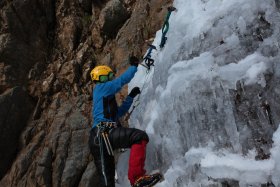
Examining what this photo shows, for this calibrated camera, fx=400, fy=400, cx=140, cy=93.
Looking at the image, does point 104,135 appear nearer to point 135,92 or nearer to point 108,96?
point 108,96

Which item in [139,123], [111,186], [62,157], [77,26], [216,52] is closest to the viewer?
[216,52]

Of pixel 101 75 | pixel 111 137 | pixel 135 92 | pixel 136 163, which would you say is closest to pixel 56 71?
pixel 135 92

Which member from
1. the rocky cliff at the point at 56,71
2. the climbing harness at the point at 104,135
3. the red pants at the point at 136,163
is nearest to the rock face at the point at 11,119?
the rocky cliff at the point at 56,71

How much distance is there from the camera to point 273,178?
468cm

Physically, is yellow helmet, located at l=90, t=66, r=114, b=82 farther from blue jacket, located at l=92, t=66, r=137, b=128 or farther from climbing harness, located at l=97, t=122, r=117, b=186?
climbing harness, located at l=97, t=122, r=117, b=186

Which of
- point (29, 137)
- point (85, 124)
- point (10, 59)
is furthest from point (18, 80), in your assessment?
point (85, 124)

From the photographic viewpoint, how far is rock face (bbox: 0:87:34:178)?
36.5 feet

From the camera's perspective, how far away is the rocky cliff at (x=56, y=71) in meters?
10.5

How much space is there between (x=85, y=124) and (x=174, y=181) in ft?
17.3

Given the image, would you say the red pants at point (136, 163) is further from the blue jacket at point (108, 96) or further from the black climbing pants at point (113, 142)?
the blue jacket at point (108, 96)

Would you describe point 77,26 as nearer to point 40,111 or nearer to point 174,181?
point 40,111

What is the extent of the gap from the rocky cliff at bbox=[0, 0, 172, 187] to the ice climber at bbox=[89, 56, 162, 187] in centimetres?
345

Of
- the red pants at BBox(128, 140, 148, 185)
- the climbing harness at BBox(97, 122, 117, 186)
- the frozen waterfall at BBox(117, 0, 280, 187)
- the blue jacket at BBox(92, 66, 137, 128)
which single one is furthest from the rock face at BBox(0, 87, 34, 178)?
the red pants at BBox(128, 140, 148, 185)

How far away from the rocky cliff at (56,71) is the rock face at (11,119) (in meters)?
0.03
